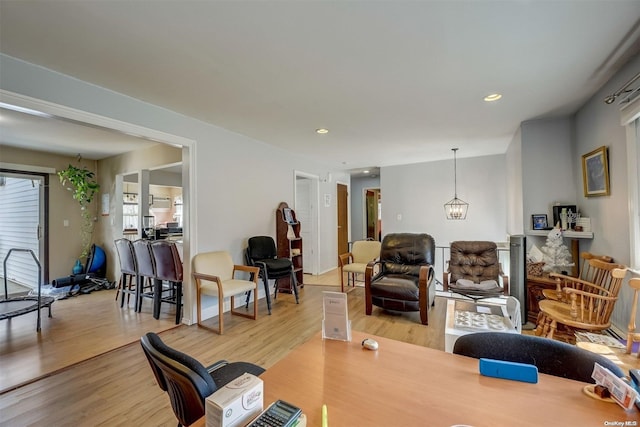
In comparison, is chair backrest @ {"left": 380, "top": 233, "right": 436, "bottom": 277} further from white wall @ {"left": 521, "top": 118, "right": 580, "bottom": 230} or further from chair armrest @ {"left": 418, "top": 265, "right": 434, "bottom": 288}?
white wall @ {"left": 521, "top": 118, "right": 580, "bottom": 230}

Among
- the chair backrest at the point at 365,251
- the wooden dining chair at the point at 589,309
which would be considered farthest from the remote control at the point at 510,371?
the chair backrest at the point at 365,251

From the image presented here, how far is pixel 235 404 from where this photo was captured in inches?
28.6

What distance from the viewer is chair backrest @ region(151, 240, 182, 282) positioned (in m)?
3.25

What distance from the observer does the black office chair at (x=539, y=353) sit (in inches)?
39.8

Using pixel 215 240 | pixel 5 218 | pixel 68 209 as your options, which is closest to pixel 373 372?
pixel 215 240

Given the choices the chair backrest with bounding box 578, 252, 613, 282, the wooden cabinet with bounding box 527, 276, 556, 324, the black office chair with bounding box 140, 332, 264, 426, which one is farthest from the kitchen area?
the chair backrest with bounding box 578, 252, 613, 282

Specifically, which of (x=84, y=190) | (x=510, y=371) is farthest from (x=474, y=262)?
(x=84, y=190)

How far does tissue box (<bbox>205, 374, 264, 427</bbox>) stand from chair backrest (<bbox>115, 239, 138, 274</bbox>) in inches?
149

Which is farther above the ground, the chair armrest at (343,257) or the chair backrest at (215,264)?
the chair backrest at (215,264)

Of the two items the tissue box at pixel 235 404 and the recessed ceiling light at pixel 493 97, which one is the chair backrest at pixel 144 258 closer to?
the tissue box at pixel 235 404

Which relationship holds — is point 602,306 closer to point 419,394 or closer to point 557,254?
point 557,254

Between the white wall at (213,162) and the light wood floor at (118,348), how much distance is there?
A: 0.73m

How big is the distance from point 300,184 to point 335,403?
5435 mm

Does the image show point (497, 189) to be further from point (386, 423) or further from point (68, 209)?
point (68, 209)
